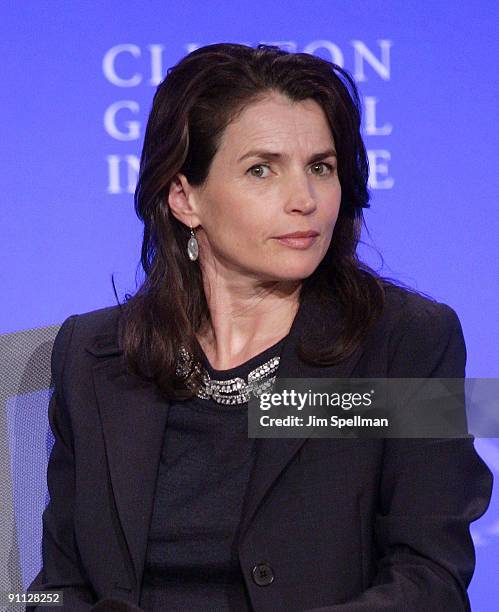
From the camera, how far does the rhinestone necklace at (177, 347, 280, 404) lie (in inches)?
66.8

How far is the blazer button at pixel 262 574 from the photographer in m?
1.54

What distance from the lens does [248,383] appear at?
1706mm

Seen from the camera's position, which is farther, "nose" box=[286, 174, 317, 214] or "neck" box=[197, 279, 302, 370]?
"neck" box=[197, 279, 302, 370]

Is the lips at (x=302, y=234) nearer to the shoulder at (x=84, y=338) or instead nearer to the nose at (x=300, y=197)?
the nose at (x=300, y=197)

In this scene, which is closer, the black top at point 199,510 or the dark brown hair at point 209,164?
the black top at point 199,510

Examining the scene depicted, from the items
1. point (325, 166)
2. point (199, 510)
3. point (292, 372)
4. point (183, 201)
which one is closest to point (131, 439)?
point (199, 510)

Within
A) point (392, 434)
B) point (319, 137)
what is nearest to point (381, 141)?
point (319, 137)

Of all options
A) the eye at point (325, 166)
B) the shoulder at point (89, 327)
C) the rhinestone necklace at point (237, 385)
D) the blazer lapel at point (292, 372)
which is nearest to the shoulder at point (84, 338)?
the shoulder at point (89, 327)

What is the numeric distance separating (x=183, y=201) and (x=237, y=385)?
0.29 meters

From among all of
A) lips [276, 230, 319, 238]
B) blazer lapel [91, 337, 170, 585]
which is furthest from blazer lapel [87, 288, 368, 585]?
lips [276, 230, 319, 238]

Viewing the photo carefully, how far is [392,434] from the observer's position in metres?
1.59

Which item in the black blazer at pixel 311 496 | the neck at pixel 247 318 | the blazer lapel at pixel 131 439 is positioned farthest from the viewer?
the neck at pixel 247 318

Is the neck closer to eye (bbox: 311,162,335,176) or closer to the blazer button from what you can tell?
eye (bbox: 311,162,335,176)

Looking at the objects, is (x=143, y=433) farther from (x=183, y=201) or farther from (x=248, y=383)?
(x=183, y=201)
